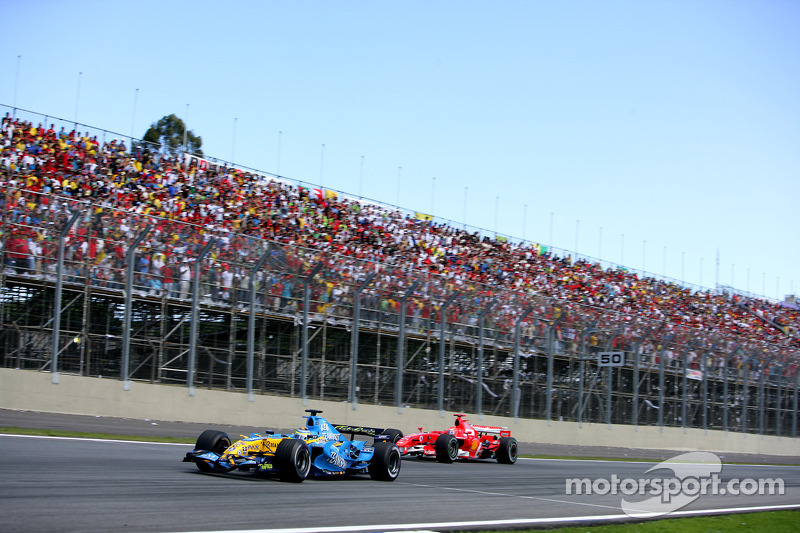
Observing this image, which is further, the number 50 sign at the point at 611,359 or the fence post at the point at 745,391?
the fence post at the point at 745,391

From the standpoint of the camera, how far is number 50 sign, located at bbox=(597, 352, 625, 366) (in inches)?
1118

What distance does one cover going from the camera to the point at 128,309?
18.9 metres

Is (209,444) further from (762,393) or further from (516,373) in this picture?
(762,393)

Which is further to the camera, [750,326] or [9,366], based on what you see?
[750,326]

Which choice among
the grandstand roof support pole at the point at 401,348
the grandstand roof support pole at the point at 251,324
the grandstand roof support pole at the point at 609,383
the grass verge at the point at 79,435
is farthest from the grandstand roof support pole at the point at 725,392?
the grass verge at the point at 79,435

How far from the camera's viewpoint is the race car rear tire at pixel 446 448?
17844 millimetres

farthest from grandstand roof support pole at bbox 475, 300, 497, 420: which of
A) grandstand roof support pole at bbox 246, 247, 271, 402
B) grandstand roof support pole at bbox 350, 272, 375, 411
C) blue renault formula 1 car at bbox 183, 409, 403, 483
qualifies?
blue renault formula 1 car at bbox 183, 409, 403, 483

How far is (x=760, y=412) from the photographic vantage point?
37.5 m

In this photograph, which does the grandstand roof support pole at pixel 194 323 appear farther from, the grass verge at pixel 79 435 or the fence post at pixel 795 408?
the fence post at pixel 795 408

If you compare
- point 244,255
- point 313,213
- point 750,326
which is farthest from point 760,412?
point 244,255

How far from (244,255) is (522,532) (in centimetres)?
1333

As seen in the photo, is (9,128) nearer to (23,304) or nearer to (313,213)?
(23,304)

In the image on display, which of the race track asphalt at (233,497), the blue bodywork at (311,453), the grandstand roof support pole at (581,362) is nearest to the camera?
the race track asphalt at (233,497)

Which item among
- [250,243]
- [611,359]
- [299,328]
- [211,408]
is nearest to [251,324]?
[299,328]
